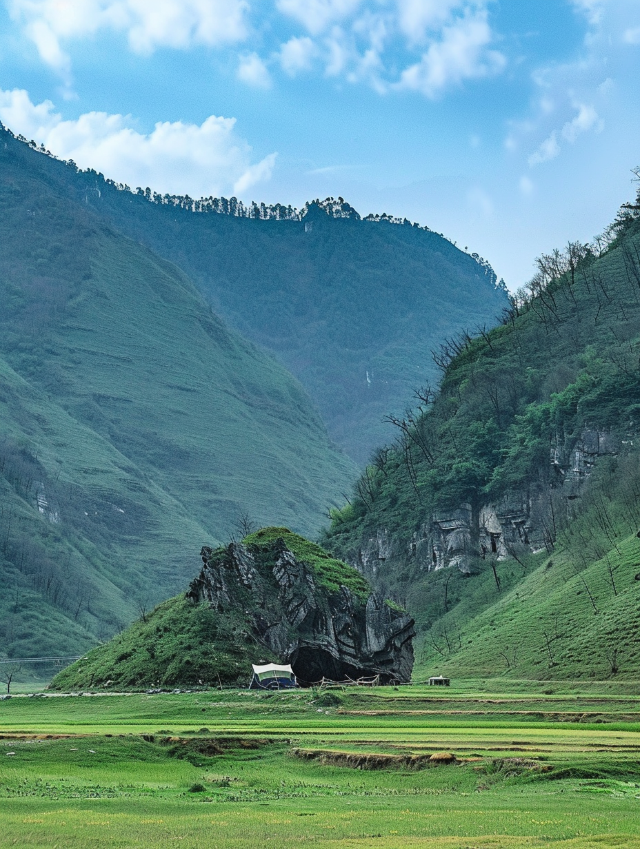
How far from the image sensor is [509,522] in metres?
172

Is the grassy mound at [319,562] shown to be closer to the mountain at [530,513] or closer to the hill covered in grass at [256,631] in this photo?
the hill covered in grass at [256,631]

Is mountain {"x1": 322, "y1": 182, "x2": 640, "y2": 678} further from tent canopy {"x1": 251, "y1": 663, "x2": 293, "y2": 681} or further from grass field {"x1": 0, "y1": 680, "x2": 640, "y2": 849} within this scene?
grass field {"x1": 0, "y1": 680, "x2": 640, "y2": 849}

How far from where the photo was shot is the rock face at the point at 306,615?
89.6 metres

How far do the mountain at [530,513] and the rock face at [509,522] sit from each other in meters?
0.22

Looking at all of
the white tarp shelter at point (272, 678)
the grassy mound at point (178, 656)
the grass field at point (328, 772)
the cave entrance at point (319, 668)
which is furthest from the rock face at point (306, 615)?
the grass field at point (328, 772)

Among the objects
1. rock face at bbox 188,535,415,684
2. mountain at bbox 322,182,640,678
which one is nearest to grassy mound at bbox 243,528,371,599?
rock face at bbox 188,535,415,684

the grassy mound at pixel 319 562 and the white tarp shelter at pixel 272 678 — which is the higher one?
the grassy mound at pixel 319 562

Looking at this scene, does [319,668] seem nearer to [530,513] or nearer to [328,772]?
[328,772]

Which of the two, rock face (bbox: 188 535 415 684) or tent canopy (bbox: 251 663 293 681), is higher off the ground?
rock face (bbox: 188 535 415 684)

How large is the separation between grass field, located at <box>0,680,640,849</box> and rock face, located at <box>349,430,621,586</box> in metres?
92.5

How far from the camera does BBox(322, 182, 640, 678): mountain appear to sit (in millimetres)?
110875

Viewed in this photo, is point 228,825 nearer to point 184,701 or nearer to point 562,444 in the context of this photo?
point 184,701

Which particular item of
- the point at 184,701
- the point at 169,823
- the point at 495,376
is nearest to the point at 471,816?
the point at 169,823

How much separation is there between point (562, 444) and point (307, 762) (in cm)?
12945
